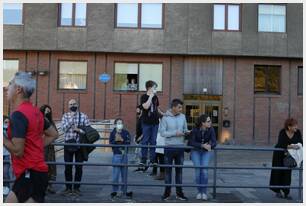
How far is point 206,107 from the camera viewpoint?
26906 millimetres

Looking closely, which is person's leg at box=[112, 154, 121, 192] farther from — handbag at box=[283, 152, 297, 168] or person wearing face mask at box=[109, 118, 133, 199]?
handbag at box=[283, 152, 297, 168]

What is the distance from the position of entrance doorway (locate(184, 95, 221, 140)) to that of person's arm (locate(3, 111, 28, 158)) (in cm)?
2262

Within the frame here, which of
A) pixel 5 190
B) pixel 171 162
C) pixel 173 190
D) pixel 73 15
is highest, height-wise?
pixel 73 15

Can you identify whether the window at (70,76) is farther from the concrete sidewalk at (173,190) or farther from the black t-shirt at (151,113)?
the black t-shirt at (151,113)

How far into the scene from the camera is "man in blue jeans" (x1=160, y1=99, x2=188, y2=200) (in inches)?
350

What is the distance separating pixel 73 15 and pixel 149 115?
17124 millimetres

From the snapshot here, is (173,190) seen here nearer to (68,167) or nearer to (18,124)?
(68,167)

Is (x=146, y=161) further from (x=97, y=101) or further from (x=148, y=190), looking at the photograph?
(x=97, y=101)

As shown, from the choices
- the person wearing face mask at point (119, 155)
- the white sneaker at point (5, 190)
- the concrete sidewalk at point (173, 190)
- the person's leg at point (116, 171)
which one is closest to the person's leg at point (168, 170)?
the concrete sidewalk at point (173, 190)

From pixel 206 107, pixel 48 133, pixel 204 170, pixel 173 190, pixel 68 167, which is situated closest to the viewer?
pixel 48 133

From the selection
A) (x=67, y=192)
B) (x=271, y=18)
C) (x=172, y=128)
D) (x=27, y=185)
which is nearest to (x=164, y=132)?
(x=172, y=128)

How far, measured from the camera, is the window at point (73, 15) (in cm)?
2612

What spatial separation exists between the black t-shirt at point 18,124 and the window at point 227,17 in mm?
22738

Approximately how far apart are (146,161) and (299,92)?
744 inches
